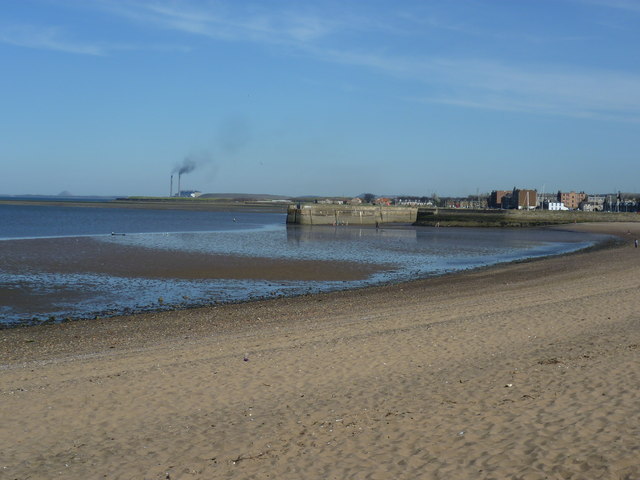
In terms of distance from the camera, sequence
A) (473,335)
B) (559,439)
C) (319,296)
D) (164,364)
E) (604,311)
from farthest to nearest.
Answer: (319,296) < (604,311) < (473,335) < (164,364) < (559,439)

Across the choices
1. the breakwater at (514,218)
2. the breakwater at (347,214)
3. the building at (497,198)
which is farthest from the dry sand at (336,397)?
the building at (497,198)

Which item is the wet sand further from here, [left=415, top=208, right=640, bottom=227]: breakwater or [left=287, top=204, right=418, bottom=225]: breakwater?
[left=415, top=208, right=640, bottom=227]: breakwater

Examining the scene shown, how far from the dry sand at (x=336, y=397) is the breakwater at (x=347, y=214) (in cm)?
6351

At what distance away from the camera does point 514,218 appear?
83938mm

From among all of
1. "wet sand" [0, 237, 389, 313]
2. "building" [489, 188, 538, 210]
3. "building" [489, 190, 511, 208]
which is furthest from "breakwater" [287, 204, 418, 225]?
"building" [489, 190, 511, 208]

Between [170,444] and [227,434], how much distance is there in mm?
627

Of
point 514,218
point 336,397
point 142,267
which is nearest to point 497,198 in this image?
point 514,218

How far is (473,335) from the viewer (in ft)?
39.0

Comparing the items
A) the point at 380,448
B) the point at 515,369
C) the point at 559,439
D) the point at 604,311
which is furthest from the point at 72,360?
the point at 604,311

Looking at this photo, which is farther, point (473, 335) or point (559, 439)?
point (473, 335)

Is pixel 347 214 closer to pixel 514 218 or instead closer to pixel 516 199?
pixel 514 218

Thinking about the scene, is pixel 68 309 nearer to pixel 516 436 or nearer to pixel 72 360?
pixel 72 360

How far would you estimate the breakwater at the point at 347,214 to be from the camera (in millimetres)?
78375

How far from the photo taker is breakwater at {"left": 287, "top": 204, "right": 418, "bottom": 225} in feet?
257
